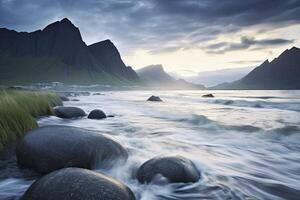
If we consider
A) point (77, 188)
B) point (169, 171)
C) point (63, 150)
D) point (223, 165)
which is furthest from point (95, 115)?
point (77, 188)

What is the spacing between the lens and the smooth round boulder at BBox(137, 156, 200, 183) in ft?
15.9

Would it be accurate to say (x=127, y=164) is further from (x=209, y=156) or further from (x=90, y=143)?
(x=209, y=156)

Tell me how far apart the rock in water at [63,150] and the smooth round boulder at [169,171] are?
1029 mm

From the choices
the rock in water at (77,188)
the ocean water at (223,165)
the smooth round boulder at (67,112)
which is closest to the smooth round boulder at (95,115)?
the smooth round boulder at (67,112)

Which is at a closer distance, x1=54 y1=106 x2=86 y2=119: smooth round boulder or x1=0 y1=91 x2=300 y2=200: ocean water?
x1=0 y1=91 x2=300 y2=200: ocean water

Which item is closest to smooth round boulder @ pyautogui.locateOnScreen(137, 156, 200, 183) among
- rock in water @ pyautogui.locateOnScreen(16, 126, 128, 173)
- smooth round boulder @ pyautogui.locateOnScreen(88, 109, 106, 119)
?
rock in water @ pyautogui.locateOnScreen(16, 126, 128, 173)

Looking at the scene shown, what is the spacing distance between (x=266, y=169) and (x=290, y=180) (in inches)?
31.3

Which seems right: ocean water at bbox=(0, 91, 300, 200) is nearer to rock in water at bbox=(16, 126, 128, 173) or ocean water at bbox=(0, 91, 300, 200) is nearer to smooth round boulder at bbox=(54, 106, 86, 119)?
rock in water at bbox=(16, 126, 128, 173)

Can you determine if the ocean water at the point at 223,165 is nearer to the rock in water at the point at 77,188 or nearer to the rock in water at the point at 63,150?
the rock in water at the point at 63,150

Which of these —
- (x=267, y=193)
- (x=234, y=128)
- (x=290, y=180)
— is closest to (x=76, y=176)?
(x=267, y=193)

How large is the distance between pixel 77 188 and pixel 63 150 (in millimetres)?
2327

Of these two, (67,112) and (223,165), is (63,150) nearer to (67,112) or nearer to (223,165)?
(223,165)

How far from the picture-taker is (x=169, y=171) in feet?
16.0

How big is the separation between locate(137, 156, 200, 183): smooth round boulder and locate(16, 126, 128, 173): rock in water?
1029 mm
